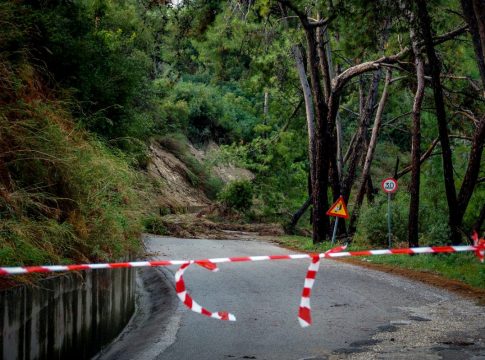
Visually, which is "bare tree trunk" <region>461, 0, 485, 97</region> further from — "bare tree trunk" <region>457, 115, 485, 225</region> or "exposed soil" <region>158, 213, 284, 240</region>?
"exposed soil" <region>158, 213, 284, 240</region>

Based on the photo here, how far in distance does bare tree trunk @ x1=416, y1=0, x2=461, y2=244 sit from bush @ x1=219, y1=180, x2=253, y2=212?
18727mm

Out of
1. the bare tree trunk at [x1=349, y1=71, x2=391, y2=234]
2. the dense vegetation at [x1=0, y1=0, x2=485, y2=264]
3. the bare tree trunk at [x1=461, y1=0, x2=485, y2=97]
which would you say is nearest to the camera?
the dense vegetation at [x1=0, y1=0, x2=485, y2=264]

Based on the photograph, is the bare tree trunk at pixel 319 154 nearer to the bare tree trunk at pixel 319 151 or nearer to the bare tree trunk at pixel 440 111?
the bare tree trunk at pixel 319 151

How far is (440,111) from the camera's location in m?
17.2

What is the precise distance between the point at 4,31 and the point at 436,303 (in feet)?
28.3

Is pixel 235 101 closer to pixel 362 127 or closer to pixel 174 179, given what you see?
pixel 174 179

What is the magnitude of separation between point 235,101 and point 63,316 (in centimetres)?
3029

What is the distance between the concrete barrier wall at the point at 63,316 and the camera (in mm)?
6128

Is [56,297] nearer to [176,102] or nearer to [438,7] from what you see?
[438,7]

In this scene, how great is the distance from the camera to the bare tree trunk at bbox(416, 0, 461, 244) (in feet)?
52.0

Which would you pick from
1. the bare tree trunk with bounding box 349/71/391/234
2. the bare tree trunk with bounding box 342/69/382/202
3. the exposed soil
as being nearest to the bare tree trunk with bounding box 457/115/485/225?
the bare tree trunk with bounding box 349/71/391/234

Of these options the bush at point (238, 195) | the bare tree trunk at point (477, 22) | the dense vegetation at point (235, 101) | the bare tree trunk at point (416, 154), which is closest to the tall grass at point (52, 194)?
the dense vegetation at point (235, 101)

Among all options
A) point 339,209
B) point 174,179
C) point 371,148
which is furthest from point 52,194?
point 174,179

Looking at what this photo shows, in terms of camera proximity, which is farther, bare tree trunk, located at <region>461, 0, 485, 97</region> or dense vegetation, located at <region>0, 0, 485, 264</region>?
bare tree trunk, located at <region>461, 0, 485, 97</region>
